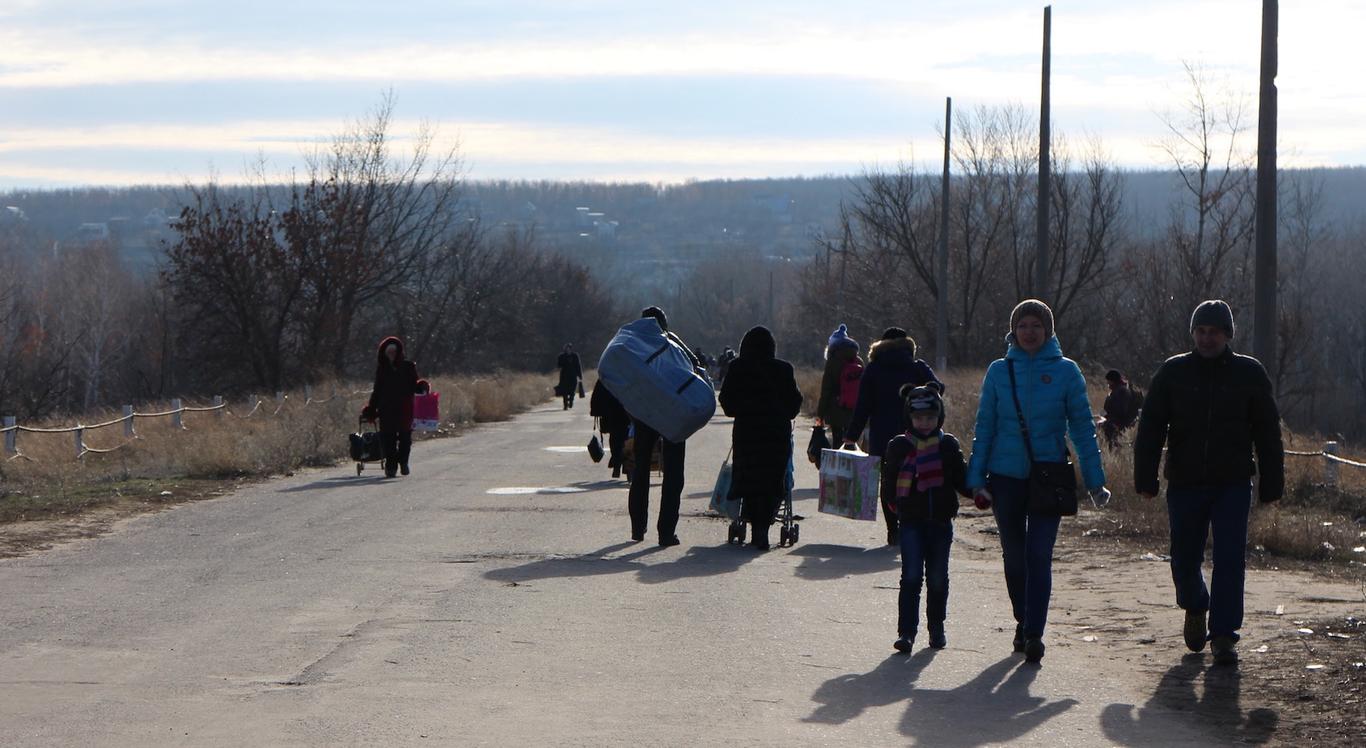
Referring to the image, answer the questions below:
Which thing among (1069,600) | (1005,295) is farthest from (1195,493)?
(1005,295)

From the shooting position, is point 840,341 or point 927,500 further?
point 840,341

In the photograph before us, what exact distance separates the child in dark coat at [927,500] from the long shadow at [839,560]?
266 centimetres

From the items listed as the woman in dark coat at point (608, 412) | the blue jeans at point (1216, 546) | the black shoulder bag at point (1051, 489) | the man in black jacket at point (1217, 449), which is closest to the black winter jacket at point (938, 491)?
the black shoulder bag at point (1051, 489)

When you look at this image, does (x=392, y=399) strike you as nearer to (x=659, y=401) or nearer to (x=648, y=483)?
(x=648, y=483)

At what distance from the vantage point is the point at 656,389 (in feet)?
42.1

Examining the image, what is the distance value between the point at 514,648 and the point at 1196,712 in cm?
343

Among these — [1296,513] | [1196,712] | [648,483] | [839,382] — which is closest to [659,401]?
[648,483]

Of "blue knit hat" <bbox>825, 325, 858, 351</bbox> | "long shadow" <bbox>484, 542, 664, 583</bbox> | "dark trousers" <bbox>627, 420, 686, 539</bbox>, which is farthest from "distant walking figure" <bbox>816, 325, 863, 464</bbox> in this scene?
"long shadow" <bbox>484, 542, 664, 583</bbox>

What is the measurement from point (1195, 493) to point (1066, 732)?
201cm

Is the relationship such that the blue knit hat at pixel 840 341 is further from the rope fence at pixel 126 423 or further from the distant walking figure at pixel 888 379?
the rope fence at pixel 126 423

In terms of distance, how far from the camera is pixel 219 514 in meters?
15.4

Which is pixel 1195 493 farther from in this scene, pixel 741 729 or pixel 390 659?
pixel 390 659

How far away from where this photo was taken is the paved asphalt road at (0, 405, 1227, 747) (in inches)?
253

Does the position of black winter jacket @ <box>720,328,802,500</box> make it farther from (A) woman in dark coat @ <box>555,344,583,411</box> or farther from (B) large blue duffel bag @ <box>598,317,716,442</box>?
(A) woman in dark coat @ <box>555,344,583,411</box>
